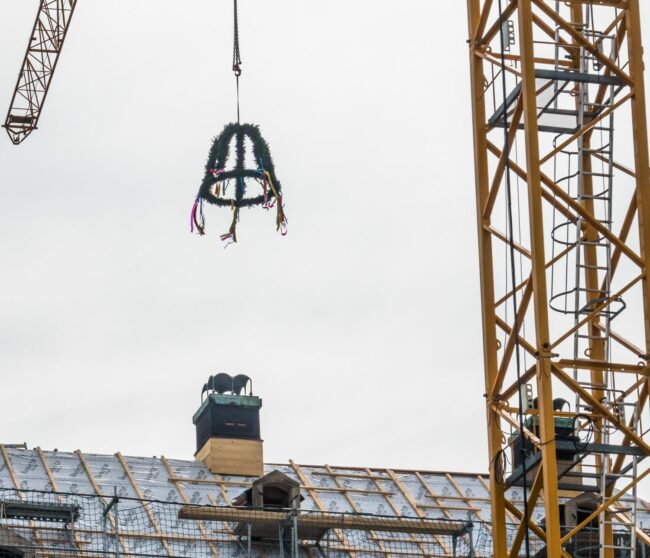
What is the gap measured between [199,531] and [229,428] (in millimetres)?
7667

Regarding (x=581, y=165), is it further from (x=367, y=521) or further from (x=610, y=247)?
(x=367, y=521)

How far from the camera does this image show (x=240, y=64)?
51.7 meters

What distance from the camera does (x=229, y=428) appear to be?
58250 millimetres

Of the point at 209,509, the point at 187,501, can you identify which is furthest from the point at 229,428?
the point at 209,509

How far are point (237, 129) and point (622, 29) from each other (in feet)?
29.6

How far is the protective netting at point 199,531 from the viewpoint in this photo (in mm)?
48125

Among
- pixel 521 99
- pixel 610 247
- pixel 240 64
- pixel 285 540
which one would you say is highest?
pixel 240 64

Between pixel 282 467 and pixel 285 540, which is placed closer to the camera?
pixel 285 540

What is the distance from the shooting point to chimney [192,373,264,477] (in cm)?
5700

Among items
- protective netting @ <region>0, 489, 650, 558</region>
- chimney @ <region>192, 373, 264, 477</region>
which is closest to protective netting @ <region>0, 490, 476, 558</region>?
protective netting @ <region>0, 489, 650, 558</region>

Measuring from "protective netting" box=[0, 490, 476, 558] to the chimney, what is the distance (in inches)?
191

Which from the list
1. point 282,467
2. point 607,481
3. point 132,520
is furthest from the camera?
point 282,467

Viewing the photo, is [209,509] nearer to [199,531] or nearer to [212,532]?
[212,532]

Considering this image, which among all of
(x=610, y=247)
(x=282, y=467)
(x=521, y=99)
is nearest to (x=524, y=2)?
(x=521, y=99)
